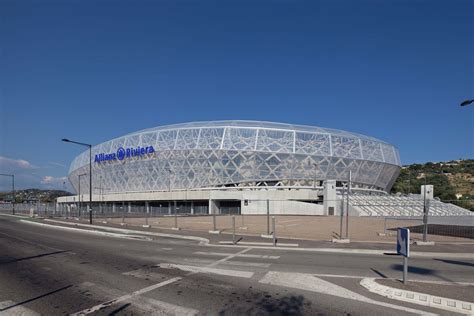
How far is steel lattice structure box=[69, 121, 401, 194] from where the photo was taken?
75.4 meters

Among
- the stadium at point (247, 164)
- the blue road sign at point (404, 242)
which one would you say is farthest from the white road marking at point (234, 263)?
the stadium at point (247, 164)

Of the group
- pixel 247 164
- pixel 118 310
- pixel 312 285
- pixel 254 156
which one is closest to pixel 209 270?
pixel 312 285

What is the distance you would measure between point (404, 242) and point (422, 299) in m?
1.54

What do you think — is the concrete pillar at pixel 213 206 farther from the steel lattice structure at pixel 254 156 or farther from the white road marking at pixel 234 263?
the white road marking at pixel 234 263

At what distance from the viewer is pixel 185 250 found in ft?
50.9

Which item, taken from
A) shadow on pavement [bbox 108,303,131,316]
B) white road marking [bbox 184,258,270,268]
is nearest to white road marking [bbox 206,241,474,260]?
white road marking [bbox 184,258,270,268]

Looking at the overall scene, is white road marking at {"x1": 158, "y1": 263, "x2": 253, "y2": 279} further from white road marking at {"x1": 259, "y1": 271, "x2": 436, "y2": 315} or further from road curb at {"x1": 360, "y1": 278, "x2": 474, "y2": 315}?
road curb at {"x1": 360, "y1": 278, "x2": 474, "y2": 315}

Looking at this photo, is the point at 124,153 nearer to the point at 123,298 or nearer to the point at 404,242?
the point at 123,298

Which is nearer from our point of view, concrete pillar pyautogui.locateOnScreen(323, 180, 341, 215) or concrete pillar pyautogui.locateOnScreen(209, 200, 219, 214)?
concrete pillar pyautogui.locateOnScreen(323, 180, 341, 215)

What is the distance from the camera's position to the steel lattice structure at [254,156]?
7544 cm

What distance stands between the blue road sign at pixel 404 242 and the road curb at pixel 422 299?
3.18 ft

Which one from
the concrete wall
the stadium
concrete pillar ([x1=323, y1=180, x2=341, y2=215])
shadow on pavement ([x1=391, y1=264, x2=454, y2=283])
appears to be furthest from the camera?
the stadium

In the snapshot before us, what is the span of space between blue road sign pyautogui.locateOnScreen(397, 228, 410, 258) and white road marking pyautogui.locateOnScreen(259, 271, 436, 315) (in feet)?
5.53

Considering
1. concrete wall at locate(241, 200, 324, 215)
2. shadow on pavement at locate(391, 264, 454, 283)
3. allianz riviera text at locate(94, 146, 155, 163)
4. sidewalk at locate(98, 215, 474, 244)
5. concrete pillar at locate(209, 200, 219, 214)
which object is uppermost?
allianz riviera text at locate(94, 146, 155, 163)
